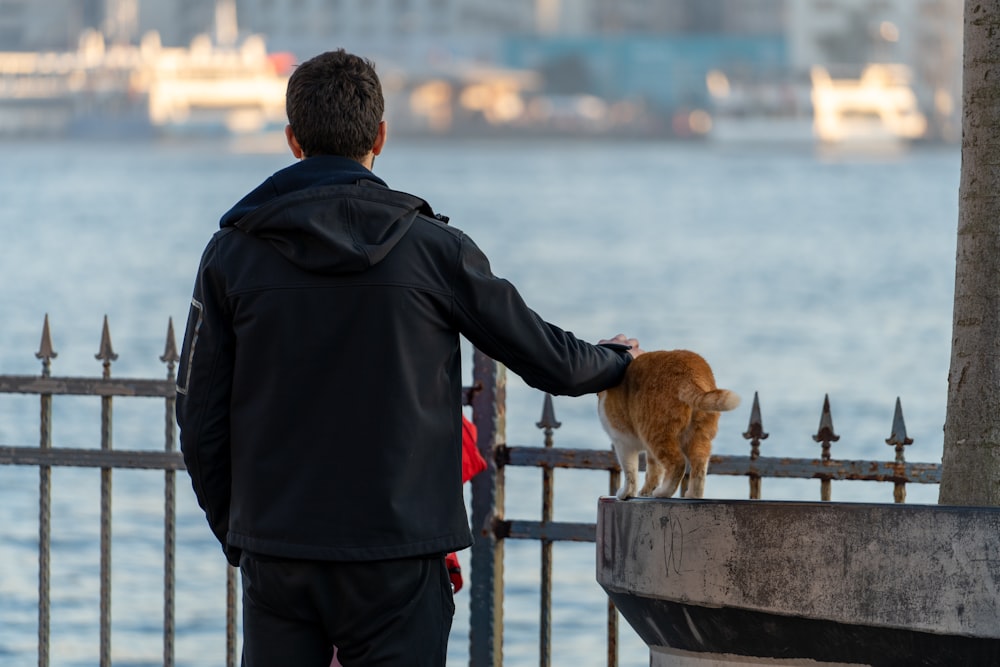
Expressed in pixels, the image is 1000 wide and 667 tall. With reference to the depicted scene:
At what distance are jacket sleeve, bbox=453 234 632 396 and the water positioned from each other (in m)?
4.70

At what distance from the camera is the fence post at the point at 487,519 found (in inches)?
177

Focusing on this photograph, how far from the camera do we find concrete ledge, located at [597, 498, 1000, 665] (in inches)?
117

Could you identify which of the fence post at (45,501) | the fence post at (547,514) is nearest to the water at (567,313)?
the fence post at (45,501)

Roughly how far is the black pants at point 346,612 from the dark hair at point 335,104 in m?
0.75

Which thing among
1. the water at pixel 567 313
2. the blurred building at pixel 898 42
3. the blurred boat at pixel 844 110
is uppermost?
the blurred building at pixel 898 42

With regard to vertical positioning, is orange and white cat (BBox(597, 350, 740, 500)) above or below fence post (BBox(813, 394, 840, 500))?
above

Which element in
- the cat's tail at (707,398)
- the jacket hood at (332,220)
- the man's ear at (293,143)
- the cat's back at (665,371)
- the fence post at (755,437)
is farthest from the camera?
the fence post at (755,437)

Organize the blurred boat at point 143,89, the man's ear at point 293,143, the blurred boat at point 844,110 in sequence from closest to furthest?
the man's ear at point 293,143 → the blurred boat at point 844,110 → the blurred boat at point 143,89

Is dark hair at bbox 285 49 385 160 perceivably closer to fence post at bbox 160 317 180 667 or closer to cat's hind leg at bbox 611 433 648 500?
cat's hind leg at bbox 611 433 648 500

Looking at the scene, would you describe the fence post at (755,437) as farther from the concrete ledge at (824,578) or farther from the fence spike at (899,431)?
the concrete ledge at (824,578)

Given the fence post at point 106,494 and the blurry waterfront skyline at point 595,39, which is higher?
the blurry waterfront skyline at point 595,39

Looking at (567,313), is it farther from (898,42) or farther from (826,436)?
(898,42)

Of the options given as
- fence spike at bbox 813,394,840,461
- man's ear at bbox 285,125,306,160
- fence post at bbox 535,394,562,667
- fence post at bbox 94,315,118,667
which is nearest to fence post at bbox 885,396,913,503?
fence spike at bbox 813,394,840,461

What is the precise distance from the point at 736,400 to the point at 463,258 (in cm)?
63
